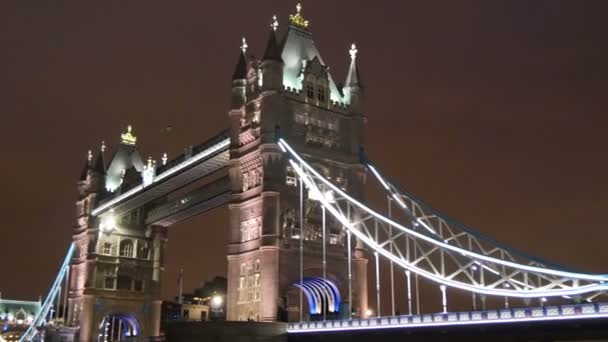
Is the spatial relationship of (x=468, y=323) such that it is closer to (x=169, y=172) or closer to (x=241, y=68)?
(x=241, y=68)

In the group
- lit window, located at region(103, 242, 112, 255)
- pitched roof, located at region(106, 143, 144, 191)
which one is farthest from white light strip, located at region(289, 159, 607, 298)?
pitched roof, located at region(106, 143, 144, 191)

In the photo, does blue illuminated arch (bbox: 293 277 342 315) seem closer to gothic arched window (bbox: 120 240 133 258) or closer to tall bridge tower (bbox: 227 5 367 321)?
tall bridge tower (bbox: 227 5 367 321)

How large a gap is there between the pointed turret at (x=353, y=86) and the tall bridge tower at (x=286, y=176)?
7 cm

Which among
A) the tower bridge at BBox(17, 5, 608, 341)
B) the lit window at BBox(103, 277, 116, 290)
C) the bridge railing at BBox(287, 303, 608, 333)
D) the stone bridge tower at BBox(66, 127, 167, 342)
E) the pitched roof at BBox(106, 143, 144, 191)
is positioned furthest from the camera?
the pitched roof at BBox(106, 143, 144, 191)

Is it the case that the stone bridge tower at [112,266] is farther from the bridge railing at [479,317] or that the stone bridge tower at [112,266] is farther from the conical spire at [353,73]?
the bridge railing at [479,317]

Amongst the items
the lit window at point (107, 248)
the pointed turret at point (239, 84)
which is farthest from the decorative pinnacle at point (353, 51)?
the lit window at point (107, 248)

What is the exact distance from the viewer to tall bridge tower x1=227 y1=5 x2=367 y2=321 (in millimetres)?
47812

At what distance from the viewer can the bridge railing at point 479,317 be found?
88.9 ft

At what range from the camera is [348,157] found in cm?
5228

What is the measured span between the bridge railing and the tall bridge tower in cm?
781

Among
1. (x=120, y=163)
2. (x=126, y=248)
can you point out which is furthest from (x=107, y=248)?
(x=120, y=163)

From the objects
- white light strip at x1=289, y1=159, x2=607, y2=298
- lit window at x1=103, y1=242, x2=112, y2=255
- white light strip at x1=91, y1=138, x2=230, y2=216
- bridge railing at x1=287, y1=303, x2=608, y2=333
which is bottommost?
bridge railing at x1=287, y1=303, x2=608, y2=333

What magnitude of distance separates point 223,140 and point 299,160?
10277 mm

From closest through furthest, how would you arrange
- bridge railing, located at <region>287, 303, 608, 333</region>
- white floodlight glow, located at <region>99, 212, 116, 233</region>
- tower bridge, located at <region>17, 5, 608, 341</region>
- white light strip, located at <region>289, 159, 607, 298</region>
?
bridge railing, located at <region>287, 303, 608, 333</region>, white light strip, located at <region>289, 159, 607, 298</region>, tower bridge, located at <region>17, 5, 608, 341</region>, white floodlight glow, located at <region>99, 212, 116, 233</region>
